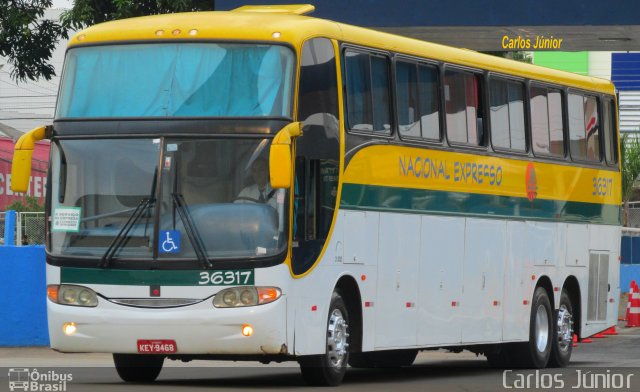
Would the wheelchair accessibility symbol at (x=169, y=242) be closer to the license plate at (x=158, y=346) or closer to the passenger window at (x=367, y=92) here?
the license plate at (x=158, y=346)

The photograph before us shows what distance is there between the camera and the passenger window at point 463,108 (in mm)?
19031

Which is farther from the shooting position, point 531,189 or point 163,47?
point 531,189

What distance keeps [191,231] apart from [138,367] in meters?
2.34

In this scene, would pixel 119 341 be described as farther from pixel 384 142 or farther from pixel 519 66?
pixel 519 66

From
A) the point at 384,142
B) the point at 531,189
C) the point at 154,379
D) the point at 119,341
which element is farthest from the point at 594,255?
the point at 119,341

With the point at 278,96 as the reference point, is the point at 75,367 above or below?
below

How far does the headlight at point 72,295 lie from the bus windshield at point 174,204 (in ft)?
1.03

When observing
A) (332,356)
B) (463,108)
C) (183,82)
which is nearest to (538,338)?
(463,108)

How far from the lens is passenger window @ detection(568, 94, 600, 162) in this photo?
73.8ft

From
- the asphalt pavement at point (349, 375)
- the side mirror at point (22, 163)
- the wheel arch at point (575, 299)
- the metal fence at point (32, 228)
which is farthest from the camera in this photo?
the metal fence at point (32, 228)

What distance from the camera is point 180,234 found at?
15297 millimetres

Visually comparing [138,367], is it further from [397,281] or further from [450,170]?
[450,170]

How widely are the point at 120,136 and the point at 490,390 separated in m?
4.39

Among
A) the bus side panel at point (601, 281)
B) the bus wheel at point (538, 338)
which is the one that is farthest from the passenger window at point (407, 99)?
the bus side panel at point (601, 281)
